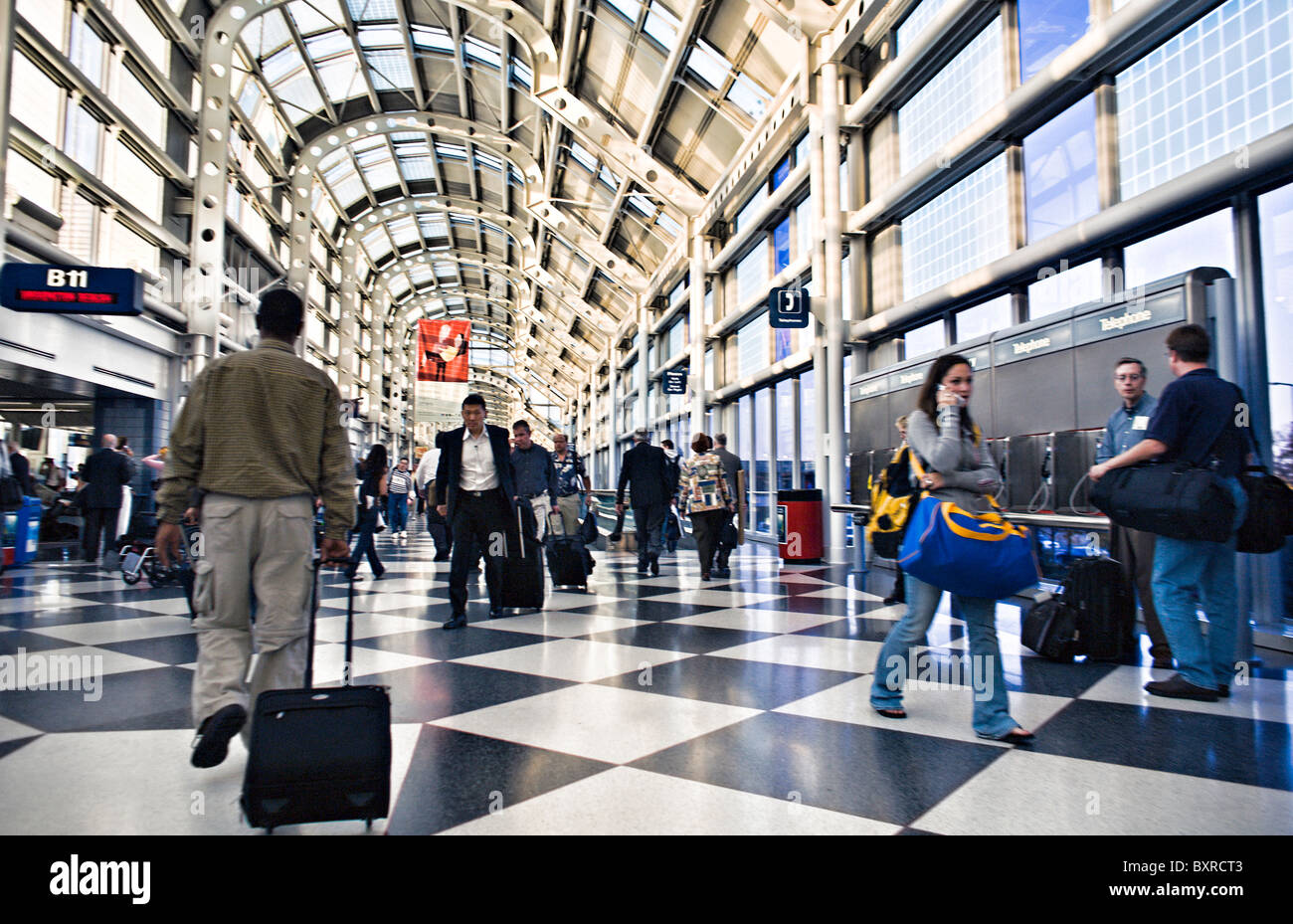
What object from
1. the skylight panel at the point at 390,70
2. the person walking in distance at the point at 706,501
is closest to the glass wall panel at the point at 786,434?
the person walking in distance at the point at 706,501

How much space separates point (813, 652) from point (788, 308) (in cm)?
666

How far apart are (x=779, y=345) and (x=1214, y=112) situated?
8.11 m

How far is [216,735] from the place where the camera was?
83.9 inches

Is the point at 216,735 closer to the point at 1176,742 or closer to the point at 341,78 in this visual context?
the point at 1176,742

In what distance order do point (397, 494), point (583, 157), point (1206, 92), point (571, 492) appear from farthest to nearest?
point (583, 157) < point (397, 494) < point (571, 492) < point (1206, 92)

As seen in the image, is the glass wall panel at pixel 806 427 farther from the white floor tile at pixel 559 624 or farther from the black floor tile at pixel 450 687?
the black floor tile at pixel 450 687

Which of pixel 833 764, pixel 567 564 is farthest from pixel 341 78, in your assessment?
pixel 833 764

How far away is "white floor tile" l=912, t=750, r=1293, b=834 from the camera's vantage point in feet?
6.32

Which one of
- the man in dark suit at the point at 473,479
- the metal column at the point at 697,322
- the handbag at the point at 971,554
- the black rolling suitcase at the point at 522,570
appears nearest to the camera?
the handbag at the point at 971,554

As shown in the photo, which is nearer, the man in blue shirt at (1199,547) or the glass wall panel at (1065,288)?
the man in blue shirt at (1199,547)

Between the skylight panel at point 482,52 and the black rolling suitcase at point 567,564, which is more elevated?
the skylight panel at point 482,52

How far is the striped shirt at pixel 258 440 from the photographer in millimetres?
2268

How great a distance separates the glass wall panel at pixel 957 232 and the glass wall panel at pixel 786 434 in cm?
351
